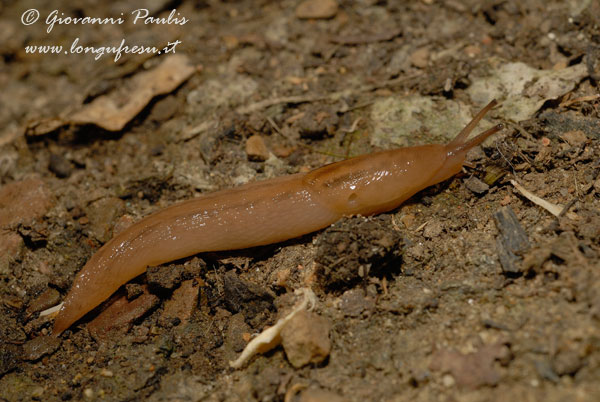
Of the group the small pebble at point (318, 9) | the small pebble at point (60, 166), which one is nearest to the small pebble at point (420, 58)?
the small pebble at point (318, 9)

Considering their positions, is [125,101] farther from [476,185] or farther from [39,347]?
[476,185]

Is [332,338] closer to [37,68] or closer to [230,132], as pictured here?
[230,132]

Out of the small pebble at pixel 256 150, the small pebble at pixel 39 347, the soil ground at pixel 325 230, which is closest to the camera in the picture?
the soil ground at pixel 325 230

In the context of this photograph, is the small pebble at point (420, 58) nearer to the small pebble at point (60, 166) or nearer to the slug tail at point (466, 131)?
the slug tail at point (466, 131)

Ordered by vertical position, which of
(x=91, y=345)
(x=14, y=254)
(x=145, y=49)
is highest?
(x=145, y=49)

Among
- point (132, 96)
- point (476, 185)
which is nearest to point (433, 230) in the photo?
point (476, 185)

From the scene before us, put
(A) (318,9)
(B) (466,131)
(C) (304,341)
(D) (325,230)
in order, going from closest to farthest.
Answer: (C) (304,341), (D) (325,230), (B) (466,131), (A) (318,9)

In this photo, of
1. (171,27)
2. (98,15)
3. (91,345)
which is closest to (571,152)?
(91,345)
